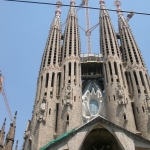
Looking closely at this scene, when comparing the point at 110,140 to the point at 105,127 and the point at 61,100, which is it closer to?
the point at 105,127

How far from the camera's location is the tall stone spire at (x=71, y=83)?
26.5m

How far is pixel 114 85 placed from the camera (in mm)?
29812

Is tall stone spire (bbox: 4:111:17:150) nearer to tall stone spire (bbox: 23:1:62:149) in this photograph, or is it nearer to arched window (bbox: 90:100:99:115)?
tall stone spire (bbox: 23:1:62:149)

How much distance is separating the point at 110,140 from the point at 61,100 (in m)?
8.48

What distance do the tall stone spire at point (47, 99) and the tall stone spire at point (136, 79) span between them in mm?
9830

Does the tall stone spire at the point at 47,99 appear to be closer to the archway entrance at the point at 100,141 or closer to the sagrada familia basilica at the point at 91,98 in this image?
the sagrada familia basilica at the point at 91,98

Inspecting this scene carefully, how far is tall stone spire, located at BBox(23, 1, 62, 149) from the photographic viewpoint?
25.2 meters

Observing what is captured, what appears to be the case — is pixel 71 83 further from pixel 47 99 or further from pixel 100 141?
pixel 100 141

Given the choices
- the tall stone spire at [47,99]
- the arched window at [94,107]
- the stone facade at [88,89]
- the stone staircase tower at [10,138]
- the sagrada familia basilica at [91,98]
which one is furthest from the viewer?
the arched window at [94,107]

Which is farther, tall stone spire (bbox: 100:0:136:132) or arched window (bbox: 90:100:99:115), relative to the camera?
arched window (bbox: 90:100:99:115)

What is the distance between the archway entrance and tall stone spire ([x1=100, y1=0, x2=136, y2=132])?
3.22m

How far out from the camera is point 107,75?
104 ft

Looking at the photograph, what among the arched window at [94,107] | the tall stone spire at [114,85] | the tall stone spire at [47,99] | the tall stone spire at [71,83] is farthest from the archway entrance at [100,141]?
the arched window at [94,107]

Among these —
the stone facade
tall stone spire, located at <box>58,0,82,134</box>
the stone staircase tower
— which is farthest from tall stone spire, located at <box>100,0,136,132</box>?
the stone staircase tower
